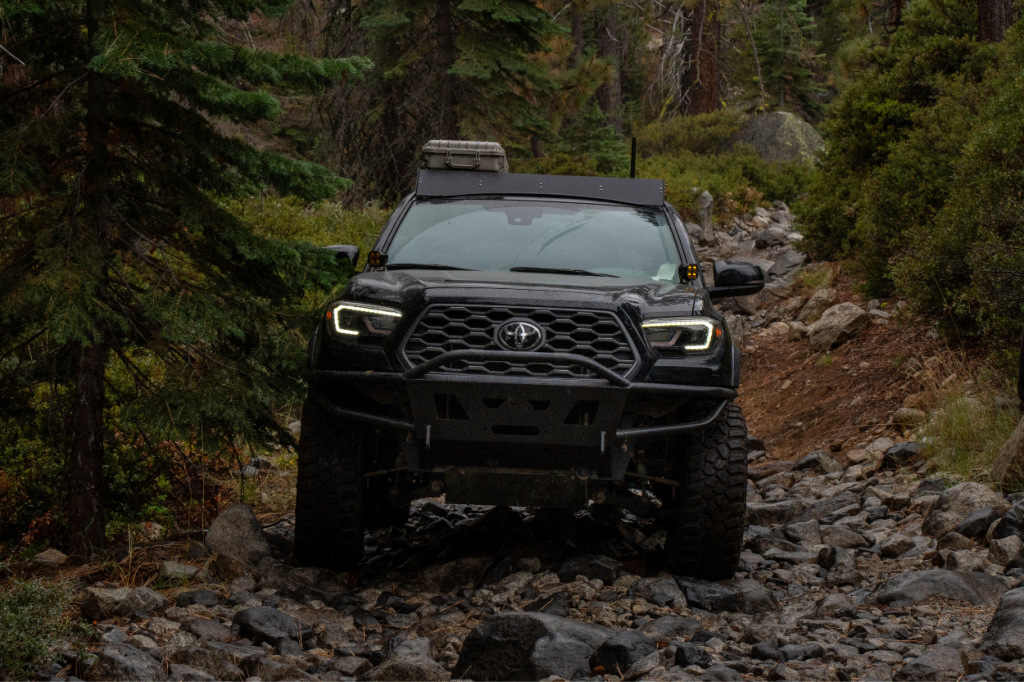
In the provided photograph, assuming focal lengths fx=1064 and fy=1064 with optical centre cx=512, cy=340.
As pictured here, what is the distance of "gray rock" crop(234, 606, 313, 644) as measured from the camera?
4785mm

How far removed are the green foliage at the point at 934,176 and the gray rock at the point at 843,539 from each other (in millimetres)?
2901

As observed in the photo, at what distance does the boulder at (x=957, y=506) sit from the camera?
6.59 m

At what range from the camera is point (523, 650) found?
4.49 meters

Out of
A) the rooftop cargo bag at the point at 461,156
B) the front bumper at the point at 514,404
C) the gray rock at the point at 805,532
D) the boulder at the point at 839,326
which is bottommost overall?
the gray rock at the point at 805,532

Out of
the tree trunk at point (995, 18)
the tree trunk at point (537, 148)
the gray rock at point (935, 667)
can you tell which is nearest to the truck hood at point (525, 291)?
the gray rock at point (935, 667)

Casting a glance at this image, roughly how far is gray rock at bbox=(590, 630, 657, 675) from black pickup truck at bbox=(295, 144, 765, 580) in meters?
0.84

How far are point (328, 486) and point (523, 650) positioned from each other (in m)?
1.51

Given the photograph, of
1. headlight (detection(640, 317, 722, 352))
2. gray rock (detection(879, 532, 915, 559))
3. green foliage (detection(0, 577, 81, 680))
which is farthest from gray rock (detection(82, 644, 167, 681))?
gray rock (detection(879, 532, 915, 559))

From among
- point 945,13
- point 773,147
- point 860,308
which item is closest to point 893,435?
point 860,308

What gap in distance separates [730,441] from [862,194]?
10.2m

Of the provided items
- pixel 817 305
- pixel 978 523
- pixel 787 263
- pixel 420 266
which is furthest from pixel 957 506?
pixel 787 263

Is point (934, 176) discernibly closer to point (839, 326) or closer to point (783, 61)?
point (839, 326)

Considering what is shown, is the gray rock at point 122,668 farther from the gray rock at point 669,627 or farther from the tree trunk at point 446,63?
the tree trunk at point 446,63

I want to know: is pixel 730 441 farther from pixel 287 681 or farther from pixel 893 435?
pixel 893 435
